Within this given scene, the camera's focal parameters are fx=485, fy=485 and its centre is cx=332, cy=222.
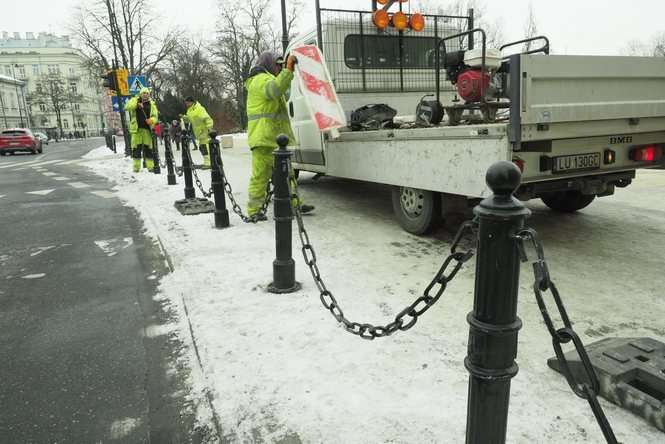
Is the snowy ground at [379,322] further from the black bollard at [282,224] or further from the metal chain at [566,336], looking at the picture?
the metal chain at [566,336]

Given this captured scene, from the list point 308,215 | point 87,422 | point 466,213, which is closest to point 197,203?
point 308,215

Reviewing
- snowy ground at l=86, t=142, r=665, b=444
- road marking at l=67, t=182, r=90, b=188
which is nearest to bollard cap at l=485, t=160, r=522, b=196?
snowy ground at l=86, t=142, r=665, b=444

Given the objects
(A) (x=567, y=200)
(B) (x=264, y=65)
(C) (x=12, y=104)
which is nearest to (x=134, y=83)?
(B) (x=264, y=65)

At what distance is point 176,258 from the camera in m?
4.59

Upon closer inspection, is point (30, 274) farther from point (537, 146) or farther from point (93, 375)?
point (537, 146)

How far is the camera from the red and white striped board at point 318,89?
5.41 metres

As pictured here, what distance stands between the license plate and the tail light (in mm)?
469

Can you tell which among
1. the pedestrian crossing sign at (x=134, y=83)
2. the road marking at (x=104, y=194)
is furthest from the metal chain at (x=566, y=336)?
the pedestrian crossing sign at (x=134, y=83)

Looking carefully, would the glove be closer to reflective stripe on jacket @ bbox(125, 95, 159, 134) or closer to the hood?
the hood

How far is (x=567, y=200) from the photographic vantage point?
590cm

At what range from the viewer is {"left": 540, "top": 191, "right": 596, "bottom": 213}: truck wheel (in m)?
5.80

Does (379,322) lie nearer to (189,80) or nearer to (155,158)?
(155,158)

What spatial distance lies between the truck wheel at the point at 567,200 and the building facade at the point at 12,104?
102m

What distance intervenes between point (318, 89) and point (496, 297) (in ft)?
14.5
